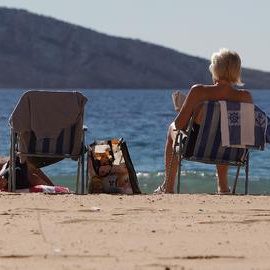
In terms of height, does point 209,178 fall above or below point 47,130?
below

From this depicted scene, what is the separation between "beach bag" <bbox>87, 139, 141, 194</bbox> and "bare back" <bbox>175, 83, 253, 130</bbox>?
533 millimetres

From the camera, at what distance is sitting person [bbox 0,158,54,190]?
21.0 ft

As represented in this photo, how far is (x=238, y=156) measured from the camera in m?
6.23

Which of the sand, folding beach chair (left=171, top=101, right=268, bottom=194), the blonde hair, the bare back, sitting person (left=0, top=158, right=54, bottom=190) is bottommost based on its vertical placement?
sitting person (left=0, top=158, right=54, bottom=190)

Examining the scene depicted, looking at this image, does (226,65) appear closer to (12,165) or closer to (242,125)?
(242,125)

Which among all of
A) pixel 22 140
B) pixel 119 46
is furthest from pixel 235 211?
pixel 119 46

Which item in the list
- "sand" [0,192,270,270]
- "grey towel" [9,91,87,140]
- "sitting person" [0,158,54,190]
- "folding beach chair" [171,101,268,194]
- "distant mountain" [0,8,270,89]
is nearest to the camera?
"sand" [0,192,270,270]

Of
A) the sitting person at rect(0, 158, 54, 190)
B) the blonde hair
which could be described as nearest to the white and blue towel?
the blonde hair

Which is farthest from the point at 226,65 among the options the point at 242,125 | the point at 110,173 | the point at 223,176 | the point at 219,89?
the point at 110,173

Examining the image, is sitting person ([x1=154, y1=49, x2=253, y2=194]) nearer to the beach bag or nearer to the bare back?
the bare back

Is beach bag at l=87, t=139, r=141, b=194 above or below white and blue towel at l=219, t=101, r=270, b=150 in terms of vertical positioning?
below

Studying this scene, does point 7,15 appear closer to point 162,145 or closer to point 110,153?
point 162,145

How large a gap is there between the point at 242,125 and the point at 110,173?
0.92m

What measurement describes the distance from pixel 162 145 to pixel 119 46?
8538cm
